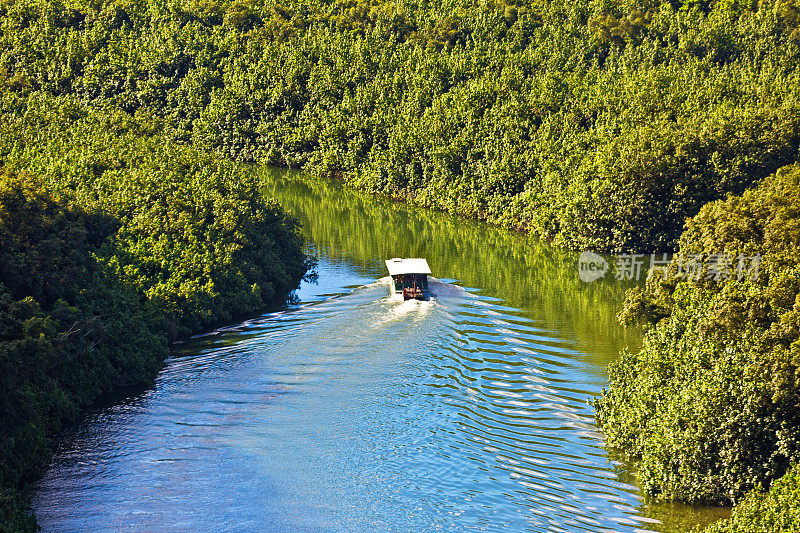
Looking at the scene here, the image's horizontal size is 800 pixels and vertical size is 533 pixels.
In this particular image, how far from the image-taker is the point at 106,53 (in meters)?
103

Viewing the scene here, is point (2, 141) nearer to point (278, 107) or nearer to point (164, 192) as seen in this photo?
point (164, 192)

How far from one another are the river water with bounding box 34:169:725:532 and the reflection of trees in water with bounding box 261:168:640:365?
1.31 feet

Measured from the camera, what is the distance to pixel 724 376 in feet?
94.8

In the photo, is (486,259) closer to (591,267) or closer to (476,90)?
(591,267)

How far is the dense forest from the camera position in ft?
99.1

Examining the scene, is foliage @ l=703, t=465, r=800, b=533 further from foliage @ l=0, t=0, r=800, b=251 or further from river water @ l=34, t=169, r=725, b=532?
foliage @ l=0, t=0, r=800, b=251

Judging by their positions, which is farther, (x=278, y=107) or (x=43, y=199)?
(x=278, y=107)

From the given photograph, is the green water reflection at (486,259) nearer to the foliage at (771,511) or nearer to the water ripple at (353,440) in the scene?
the water ripple at (353,440)

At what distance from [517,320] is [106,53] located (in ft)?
240

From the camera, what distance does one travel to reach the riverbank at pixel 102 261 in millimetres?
30812

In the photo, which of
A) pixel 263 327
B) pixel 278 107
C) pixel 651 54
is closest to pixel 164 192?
pixel 263 327

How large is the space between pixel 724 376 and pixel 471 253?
3522 centimetres

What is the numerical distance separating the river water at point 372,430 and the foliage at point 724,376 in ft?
4.33

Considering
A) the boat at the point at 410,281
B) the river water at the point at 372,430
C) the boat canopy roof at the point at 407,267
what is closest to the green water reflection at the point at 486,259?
the river water at the point at 372,430
